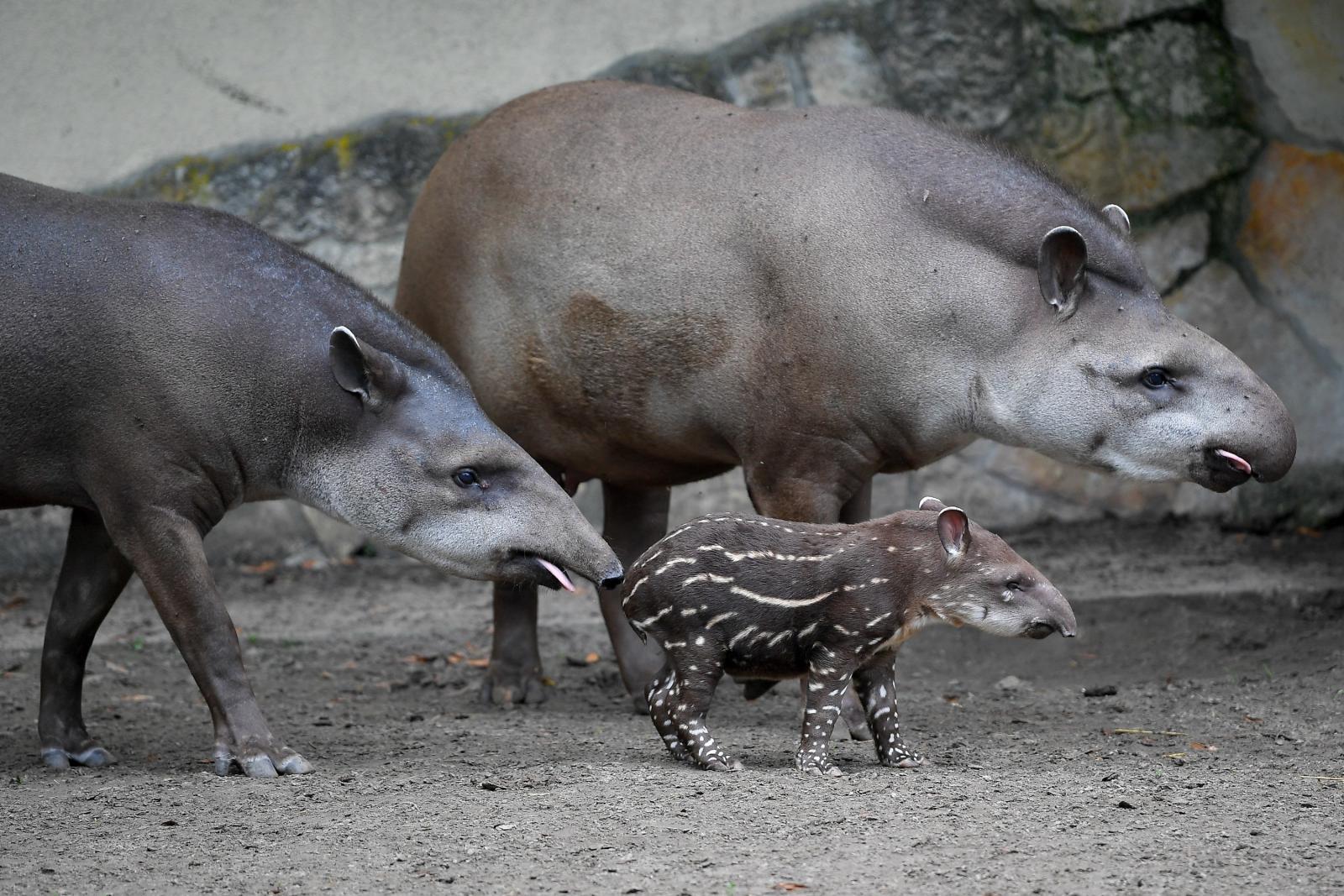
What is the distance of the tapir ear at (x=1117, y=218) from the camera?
235 inches

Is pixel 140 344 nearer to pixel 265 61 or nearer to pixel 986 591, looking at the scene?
pixel 986 591

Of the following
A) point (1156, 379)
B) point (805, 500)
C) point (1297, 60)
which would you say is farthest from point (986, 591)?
point (1297, 60)

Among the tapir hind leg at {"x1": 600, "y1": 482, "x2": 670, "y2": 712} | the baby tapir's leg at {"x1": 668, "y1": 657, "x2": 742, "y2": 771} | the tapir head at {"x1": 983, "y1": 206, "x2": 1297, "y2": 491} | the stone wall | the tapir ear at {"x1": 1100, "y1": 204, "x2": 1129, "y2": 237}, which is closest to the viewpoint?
the baby tapir's leg at {"x1": 668, "y1": 657, "x2": 742, "y2": 771}

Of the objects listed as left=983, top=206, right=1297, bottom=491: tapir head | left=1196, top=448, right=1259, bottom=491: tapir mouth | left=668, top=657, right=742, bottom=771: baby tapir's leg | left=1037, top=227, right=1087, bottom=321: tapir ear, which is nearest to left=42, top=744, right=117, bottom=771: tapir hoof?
left=668, top=657, right=742, bottom=771: baby tapir's leg

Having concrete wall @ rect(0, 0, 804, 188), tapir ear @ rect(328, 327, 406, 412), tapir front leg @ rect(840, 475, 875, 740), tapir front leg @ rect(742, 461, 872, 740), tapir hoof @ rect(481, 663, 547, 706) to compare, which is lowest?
tapir hoof @ rect(481, 663, 547, 706)

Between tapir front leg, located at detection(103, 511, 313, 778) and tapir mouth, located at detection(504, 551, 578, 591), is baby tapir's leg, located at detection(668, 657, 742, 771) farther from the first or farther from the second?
tapir front leg, located at detection(103, 511, 313, 778)

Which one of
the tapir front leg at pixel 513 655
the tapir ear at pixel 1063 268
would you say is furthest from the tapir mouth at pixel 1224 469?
the tapir front leg at pixel 513 655

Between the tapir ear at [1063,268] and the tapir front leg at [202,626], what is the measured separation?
2972 mm

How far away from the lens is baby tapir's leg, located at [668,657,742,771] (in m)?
5.10

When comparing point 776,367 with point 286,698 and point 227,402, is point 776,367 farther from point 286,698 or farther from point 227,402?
point 286,698

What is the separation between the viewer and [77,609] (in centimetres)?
587

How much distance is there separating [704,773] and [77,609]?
95.4 inches

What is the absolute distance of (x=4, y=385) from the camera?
5234 millimetres

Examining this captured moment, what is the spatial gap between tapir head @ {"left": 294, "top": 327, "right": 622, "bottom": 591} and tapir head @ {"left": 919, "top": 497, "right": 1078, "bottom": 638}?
1.16m
